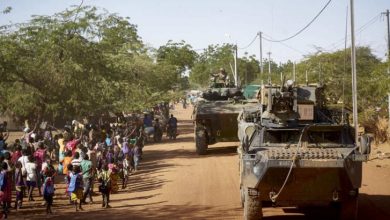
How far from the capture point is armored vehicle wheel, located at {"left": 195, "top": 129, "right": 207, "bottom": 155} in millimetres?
18250

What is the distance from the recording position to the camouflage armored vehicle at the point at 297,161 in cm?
788

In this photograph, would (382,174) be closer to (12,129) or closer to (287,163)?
(287,163)

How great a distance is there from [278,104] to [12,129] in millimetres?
25772

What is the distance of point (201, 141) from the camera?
60.8ft

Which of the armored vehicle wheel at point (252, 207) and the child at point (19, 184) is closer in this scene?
the armored vehicle wheel at point (252, 207)

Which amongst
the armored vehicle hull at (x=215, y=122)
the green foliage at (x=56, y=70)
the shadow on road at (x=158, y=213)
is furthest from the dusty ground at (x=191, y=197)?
the green foliage at (x=56, y=70)

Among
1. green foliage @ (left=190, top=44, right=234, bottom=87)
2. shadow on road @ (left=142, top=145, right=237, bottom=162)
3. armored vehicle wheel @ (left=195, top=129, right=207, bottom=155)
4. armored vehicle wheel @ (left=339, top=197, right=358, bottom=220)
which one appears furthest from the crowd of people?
green foliage @ (left=190, top=44, right=234, bottom=87)

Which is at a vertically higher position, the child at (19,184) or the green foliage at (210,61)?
the green foliage at (210,61)

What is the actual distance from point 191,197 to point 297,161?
4.21 m

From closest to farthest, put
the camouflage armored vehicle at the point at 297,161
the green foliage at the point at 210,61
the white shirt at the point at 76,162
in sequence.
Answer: the camouflage armored vehicle at the point at 297,161 < the white shirt at the point at 76,162 < the green foliage at the point at 210,61

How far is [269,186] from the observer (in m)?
8.16

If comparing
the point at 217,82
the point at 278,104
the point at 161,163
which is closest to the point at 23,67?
the point at 161,163

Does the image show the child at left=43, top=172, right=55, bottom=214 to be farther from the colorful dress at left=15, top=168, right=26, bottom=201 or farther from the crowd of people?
the colorful dress at left=15, top=168, right=26, bottom=201

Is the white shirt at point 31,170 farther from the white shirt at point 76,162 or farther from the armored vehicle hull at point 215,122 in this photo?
the armored vehicle hull at point 215,122
